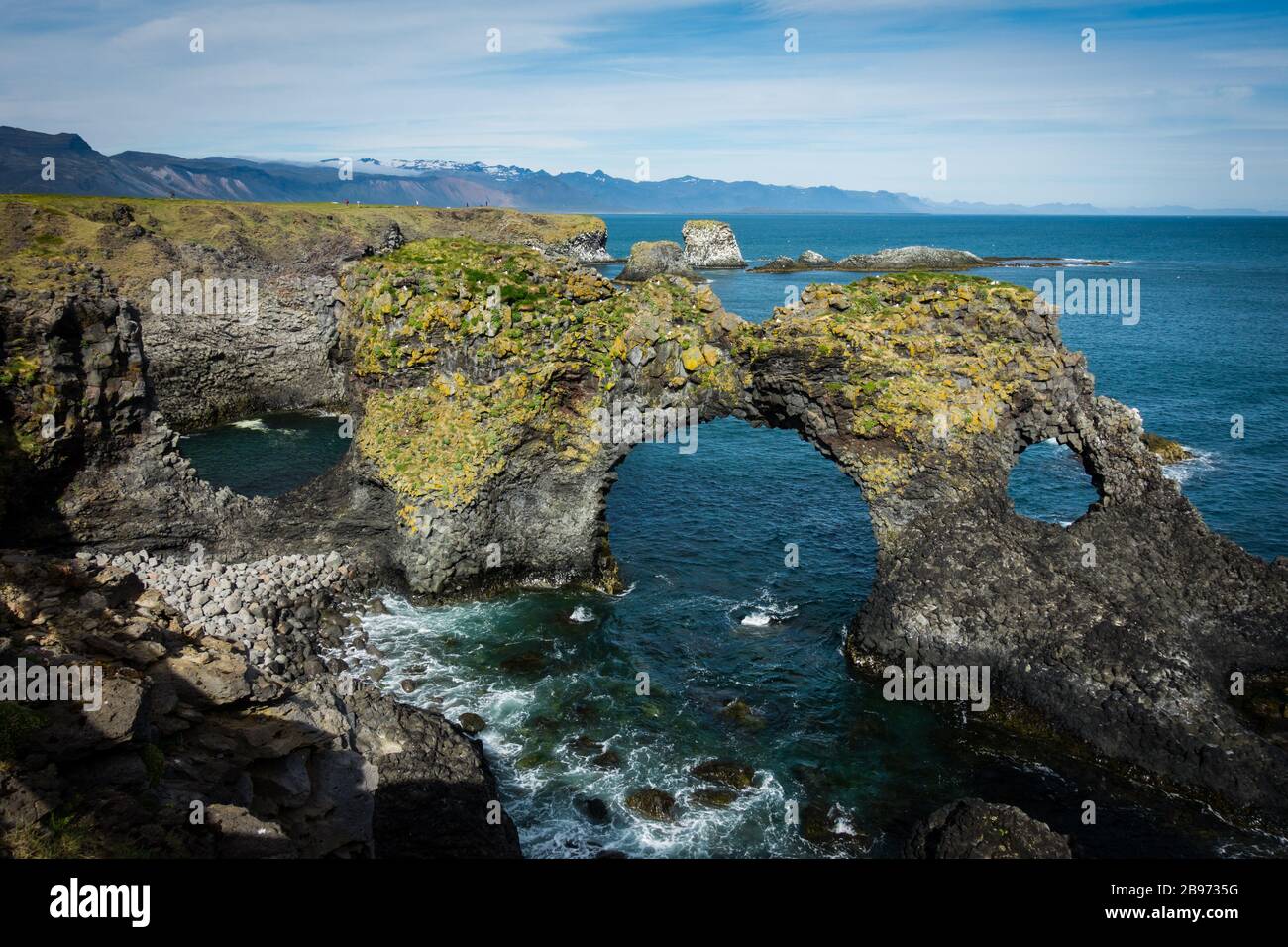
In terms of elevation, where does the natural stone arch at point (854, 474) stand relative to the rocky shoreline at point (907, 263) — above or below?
below

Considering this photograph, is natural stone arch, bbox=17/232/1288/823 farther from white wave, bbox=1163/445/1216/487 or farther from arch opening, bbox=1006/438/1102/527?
white wave, bbox=1163/445/1216/487

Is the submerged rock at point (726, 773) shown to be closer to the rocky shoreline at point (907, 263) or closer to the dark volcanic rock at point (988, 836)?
the dark volcanic rock at point (988, 836)

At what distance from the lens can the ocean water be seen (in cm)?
2302

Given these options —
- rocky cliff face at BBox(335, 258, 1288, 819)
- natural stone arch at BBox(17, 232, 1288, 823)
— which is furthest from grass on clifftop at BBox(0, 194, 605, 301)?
rocky cliff face at BBox(335, 258, 1288, 819)

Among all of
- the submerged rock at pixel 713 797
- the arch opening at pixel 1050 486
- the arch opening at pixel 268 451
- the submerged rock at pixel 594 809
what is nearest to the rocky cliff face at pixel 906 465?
the submerged rock at pixel 713 797

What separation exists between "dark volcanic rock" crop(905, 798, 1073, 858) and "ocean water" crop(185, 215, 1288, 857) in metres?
1.70

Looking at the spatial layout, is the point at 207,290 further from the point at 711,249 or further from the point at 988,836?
the point at 711,249

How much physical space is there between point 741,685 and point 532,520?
1186cm

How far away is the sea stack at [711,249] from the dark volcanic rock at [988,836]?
16563cm

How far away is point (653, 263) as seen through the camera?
149 metres

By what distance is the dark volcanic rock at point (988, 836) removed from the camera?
64.2 ft

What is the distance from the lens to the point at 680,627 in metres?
33.6
